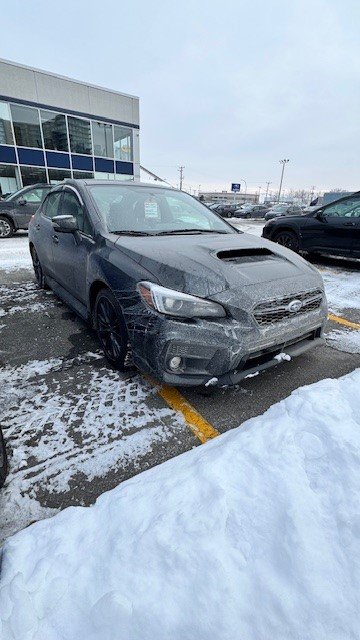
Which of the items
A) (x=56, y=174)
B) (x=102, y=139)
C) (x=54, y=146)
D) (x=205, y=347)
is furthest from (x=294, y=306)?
(x=102, y=139)

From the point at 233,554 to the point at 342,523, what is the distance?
1.44ft

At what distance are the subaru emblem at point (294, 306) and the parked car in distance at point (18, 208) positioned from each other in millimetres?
10039

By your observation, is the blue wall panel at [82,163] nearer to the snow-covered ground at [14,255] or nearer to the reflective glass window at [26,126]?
the reflective glass window at [26,126]

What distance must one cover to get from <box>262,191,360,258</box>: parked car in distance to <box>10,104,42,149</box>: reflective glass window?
16428mm

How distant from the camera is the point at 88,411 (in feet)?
7.27

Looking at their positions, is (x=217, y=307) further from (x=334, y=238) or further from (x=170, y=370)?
(x=334, y=238)

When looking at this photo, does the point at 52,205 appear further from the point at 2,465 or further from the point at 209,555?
the point at 209,555

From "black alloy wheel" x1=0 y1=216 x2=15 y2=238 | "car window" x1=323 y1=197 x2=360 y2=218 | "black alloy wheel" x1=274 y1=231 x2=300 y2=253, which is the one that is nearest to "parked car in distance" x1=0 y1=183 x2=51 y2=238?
"black alloy wheel" x1=0 y1=216 x2=15 y2=238

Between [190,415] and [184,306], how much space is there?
0.78m

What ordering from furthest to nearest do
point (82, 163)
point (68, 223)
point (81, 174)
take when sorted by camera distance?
point (81, 174) → point (82, 163) → point (68, 223)

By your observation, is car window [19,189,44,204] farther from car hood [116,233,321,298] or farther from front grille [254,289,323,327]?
front grille [254,289,323,327]

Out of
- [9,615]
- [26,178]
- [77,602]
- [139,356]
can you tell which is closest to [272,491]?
[77,602]

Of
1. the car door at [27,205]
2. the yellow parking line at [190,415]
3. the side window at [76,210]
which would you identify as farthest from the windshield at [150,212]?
the car door at [27,205]

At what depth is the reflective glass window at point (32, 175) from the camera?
17609mm
